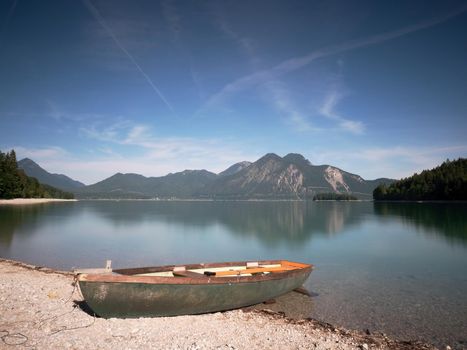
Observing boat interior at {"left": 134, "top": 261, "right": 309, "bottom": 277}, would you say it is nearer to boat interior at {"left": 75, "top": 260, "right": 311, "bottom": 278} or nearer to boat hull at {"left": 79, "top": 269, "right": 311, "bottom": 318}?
boat interior at {"left": 75, "top": 260, "right": 311, "bottom": 278}

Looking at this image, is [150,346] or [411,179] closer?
[150,346]

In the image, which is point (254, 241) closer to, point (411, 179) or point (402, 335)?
point (402, 335)

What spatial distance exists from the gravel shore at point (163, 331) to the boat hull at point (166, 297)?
322mm

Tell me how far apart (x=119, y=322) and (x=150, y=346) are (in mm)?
2223

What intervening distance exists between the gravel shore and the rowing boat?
0.37m

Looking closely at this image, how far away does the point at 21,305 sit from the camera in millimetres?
14250

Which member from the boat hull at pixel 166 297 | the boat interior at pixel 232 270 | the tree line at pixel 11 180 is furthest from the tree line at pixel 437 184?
the tree line at pixel 11 180

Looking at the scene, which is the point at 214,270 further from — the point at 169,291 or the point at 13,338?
the point at 13,338

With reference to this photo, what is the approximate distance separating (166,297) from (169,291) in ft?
0.82

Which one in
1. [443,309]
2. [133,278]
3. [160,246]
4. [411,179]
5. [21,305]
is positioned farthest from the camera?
[411,179]

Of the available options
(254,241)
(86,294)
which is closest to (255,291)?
(86,294)

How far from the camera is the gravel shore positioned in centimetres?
1093

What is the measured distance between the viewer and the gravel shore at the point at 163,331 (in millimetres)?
10930

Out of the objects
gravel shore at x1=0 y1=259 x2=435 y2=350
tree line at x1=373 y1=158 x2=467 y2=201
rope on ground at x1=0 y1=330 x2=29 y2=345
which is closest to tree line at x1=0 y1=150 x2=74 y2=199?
gravel shore at x1=0 y1=259 x2=435 y2=350
